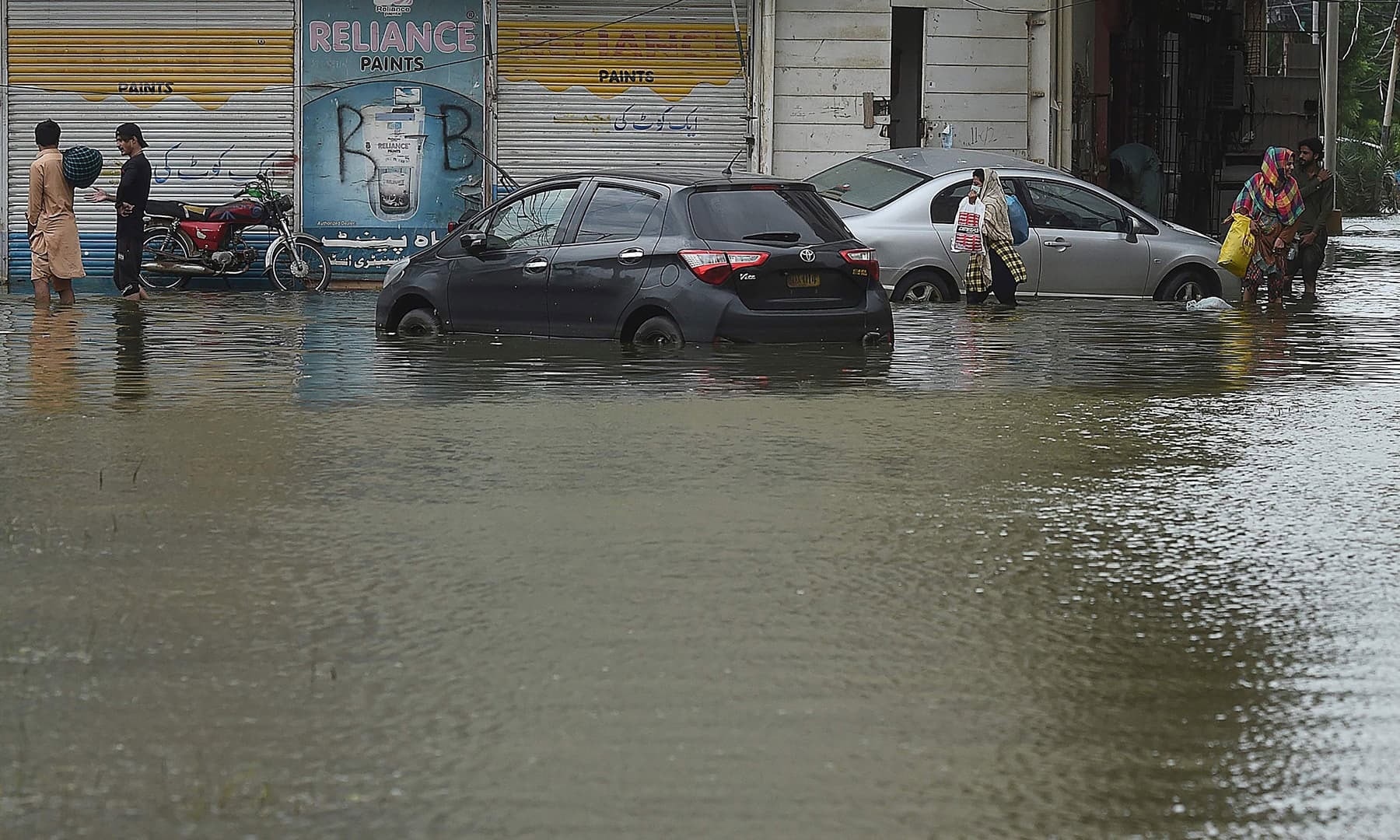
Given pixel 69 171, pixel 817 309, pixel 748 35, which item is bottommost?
pixel 817 309

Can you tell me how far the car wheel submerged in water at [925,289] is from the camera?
18.5 metres

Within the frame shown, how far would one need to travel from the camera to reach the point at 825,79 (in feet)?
80.3

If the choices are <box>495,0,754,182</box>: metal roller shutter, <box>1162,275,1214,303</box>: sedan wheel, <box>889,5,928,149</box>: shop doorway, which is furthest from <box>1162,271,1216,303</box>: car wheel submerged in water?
<box>889,5,928,149</box>: shop doorway

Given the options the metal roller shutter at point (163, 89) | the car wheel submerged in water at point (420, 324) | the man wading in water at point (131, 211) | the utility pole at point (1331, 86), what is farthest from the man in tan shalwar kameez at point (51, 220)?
the utility pole at point (1331, 86)

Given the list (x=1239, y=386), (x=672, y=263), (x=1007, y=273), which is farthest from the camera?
(x=1007, y=273)

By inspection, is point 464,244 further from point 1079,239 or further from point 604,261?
point 1079,239

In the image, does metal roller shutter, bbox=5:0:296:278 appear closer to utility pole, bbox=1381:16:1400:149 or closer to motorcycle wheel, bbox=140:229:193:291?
motorcycle wheel, bbox=140:229:193:291

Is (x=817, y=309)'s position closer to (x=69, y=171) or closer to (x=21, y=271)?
(x=69, y=171)

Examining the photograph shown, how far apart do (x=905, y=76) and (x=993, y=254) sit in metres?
11.6

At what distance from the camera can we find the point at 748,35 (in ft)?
80.1

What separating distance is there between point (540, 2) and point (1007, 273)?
334 inches

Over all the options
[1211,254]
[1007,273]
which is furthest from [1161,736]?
[1211,254]

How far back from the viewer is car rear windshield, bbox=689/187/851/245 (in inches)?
522

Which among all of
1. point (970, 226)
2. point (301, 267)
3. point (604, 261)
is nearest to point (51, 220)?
point (301, 267)
